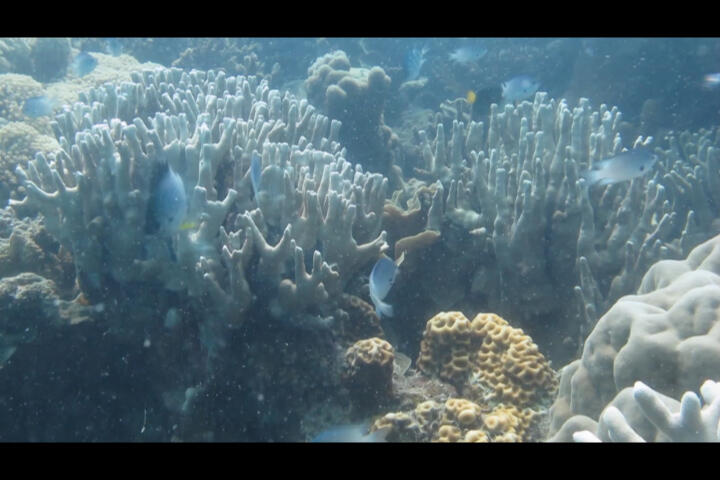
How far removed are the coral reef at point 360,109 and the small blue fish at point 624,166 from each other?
477 cm

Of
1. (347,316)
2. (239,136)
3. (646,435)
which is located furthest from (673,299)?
(239,136)

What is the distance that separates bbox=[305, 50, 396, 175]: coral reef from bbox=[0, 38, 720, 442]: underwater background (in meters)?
3.15

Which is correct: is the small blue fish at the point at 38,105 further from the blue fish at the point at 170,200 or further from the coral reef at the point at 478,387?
the coral reef at the point at 478,387

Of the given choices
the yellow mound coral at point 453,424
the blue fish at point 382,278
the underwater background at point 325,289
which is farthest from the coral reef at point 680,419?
the blue fish at point 382,278

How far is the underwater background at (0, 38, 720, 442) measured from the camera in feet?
10.5

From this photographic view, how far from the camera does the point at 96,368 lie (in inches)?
160

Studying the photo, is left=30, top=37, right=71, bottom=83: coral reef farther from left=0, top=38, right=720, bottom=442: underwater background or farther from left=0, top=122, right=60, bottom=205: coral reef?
left=0, top=38, right=720, bottom=442: underwater background

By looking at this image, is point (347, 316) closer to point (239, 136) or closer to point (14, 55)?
point (239, 136)

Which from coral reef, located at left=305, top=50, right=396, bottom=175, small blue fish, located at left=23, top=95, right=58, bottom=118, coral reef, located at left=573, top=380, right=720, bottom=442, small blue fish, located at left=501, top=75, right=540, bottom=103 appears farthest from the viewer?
coral reef, located at left=305, top=50, right=396, bottom=175

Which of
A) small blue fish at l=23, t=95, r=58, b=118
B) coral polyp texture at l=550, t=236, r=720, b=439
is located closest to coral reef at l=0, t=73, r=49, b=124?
small blue fish at l=23, t=95, r=58, b=118

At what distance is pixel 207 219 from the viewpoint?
370cm

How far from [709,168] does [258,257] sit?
5921 mm

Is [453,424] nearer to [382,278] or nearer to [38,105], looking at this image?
[382,278]
